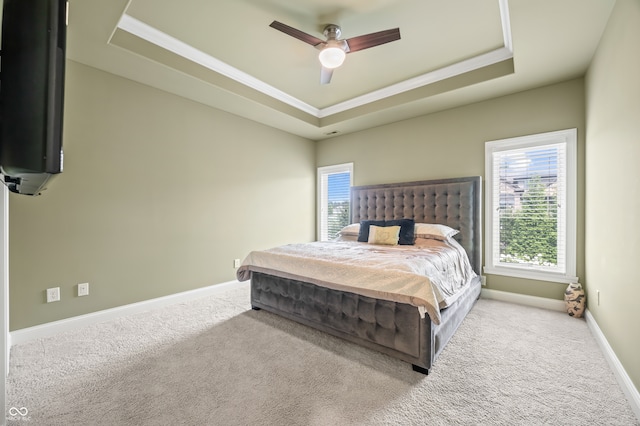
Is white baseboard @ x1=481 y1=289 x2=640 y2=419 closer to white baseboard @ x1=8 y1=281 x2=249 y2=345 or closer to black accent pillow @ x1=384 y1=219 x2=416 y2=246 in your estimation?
black accent pillow @ x1=384 y1=219 x2=416 y2=246

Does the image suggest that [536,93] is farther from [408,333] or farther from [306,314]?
[306,314]

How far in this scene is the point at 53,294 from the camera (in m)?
2.58

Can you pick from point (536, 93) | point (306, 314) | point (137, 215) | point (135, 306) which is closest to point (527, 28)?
point (536, 93)

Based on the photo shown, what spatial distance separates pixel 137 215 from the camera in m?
3.14

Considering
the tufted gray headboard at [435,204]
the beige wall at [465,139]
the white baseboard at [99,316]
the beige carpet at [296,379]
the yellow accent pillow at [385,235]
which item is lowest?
the beige carpet at [296,379]

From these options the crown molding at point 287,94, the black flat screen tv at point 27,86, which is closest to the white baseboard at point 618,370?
the crown molding at point 287,94

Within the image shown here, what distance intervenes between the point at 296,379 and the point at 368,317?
71cm

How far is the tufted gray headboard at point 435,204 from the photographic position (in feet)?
11.8

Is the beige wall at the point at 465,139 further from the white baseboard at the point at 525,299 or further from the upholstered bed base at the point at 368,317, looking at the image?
the upholstered bed base at the point at 368,317

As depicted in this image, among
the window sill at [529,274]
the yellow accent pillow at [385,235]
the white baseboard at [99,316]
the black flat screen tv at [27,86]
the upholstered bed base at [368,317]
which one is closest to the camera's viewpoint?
the black flat screen tv at [27,86]

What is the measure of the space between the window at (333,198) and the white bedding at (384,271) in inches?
81.3

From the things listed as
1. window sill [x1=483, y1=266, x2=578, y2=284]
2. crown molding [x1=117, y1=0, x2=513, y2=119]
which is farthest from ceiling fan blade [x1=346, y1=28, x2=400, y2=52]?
window sill [x1=483, y1=266, x2=578, y2=284]

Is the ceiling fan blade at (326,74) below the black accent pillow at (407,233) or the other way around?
the other way around

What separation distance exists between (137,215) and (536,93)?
494 cm
